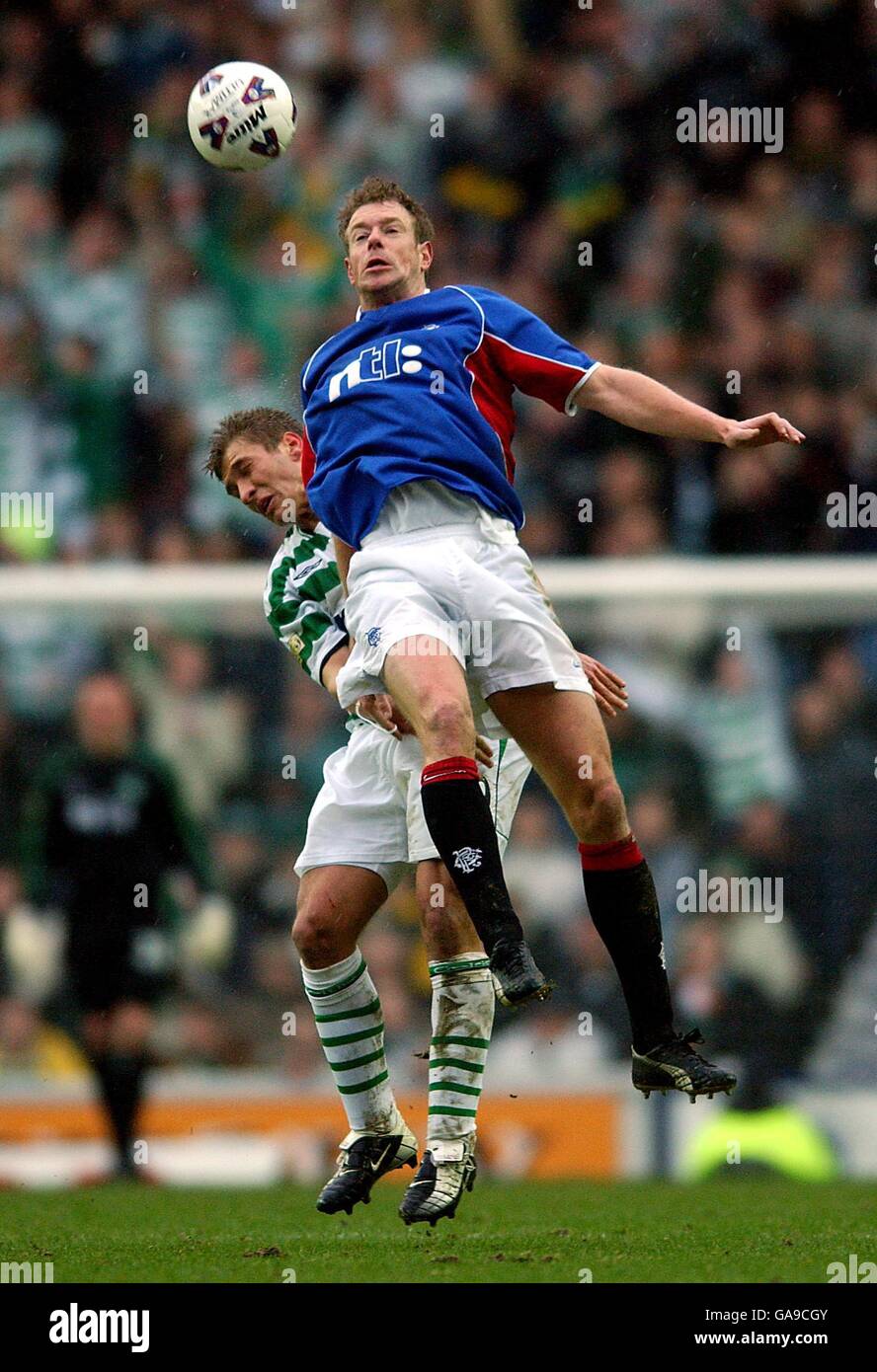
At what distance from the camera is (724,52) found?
39.5ft

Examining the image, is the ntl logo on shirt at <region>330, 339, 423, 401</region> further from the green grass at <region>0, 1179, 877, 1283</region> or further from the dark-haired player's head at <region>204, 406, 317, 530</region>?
the green grass at <region>0, 1179, 877, 1283</region>

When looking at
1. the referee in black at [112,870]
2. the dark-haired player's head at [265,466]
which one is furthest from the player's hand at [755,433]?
the referee in black at [112,870]

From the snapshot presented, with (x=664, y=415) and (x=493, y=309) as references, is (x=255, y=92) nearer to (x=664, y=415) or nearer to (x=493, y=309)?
(x=493, y=309)

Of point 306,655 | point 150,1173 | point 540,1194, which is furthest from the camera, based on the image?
point 150,1173

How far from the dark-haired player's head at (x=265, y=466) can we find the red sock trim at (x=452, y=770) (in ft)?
4.68

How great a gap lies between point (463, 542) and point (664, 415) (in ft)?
2.01

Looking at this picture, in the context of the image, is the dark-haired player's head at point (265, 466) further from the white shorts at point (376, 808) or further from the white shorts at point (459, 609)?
the white shorts at point (459, 609)

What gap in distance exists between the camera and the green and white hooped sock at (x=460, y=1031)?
18.5 ft

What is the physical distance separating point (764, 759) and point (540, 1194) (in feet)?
8.53

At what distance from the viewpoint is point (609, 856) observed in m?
5.46

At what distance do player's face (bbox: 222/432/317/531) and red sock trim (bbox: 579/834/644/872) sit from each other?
1.51 m

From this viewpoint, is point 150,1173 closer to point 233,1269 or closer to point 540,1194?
point 540,1194

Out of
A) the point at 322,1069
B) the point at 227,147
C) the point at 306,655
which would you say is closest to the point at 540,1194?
the point at 322,1069

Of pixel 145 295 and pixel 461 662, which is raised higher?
pixel 145 295
